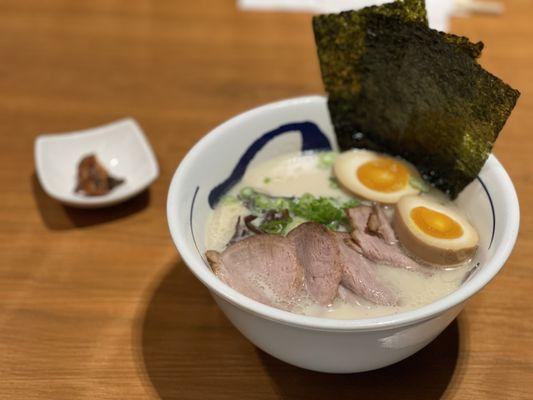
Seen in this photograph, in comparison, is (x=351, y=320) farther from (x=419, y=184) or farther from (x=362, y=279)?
(x=419, y=184)

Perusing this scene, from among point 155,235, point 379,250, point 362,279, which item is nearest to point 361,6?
point 155,235

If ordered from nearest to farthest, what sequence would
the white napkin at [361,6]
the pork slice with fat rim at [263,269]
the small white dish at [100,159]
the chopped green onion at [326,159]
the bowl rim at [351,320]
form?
1. the bowl rim at [351,320]
2. the pork slice with fat rim at [263,269]
3. the chopped green onion at [326,159]
4. the small white dish at [100,159]
5. the white napkin at [361,6]

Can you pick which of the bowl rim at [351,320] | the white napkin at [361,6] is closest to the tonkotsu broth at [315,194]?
the bowl rim at [351,320]

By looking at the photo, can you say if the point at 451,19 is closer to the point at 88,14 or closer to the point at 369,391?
the point at 88,14

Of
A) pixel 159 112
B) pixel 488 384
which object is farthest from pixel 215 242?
pixel 159 112

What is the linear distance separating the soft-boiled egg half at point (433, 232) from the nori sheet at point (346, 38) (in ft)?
1.08

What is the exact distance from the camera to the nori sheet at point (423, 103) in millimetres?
1234

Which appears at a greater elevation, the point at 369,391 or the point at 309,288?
the point at 309,288

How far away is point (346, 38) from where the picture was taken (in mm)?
1413

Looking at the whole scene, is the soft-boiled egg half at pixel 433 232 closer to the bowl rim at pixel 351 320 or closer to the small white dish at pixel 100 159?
the bowl rim at pixel 351 320

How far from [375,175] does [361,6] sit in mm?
1160

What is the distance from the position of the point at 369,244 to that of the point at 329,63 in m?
0.46

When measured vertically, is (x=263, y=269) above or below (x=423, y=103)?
below

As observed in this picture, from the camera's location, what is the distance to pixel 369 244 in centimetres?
125
